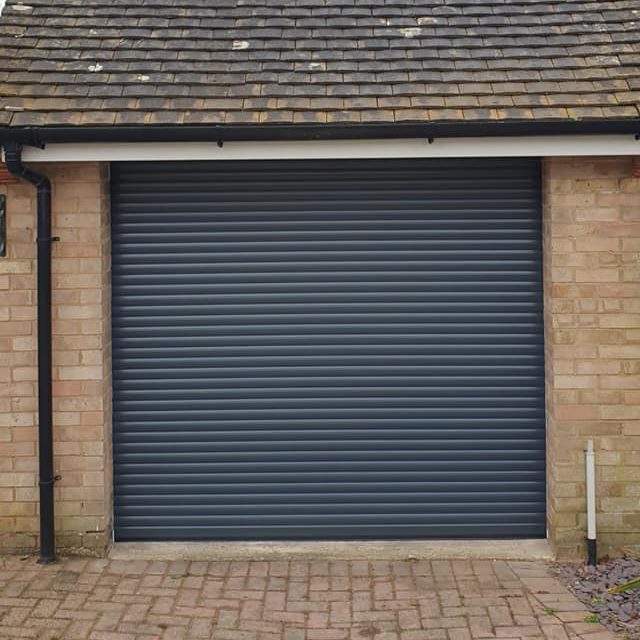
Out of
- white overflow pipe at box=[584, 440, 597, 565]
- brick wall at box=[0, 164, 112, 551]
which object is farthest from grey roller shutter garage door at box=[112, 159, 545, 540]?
white overflow pipe at box=[584, 440, 597, 565]

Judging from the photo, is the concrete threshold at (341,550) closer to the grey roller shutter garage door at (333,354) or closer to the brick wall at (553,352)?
the grey roller shutter garage door at (333,354)

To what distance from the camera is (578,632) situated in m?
4.93

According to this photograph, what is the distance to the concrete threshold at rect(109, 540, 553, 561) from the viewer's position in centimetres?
611

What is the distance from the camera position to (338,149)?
18.9 ft

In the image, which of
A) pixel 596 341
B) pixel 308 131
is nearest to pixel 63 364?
pixel 308 131

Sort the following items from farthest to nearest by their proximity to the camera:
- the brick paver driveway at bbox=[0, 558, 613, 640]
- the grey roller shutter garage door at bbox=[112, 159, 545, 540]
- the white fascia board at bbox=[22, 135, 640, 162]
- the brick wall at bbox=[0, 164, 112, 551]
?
the grey roller shutter garage door at bbox=[112, 159, 545, 540]
the brick wall at bbox=[0, 164, 112, 551]
the white fascia board at bbox=[22, 135, 640, 162]
the brick paver driveway at bbox=[0, 558, 613, 640]

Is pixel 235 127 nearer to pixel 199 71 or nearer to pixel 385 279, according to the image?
pixel 199 71

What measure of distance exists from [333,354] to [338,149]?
1.56m

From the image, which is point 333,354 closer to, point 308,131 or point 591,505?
point 308,131

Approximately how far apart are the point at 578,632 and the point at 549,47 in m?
4.24

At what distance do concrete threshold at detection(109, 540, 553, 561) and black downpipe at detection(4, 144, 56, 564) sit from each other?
551 millimetres


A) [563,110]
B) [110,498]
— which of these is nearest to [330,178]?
[563,110]

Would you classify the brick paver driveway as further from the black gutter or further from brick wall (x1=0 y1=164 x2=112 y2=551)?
the black gutter

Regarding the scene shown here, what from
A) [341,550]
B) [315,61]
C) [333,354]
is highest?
[315,61]
